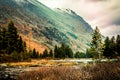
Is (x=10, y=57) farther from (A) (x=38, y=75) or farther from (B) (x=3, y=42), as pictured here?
Result: (A) (x=38, y=75)

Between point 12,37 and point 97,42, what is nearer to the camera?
point 12,37

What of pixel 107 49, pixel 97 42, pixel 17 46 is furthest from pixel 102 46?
pixel 17 46

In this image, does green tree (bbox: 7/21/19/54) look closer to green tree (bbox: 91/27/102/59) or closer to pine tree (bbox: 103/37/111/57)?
green tree (bbox: 91/27/102/59)

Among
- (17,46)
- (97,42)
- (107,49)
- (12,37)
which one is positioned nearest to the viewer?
(12,37)

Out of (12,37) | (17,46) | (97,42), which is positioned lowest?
(17,46)

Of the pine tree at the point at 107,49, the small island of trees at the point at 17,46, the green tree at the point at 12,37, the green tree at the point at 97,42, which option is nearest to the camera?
the small island of trees at the point at 17,46

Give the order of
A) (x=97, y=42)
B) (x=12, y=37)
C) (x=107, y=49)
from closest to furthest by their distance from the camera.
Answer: (x=12, y=37) < (x=97, y=42) < (x=107, y=49)

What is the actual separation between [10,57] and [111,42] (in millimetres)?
Answer: 65449

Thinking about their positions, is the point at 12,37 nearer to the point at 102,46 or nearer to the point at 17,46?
the point at 17,46

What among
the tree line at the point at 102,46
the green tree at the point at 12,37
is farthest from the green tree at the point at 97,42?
the green tree at the point at 12,37

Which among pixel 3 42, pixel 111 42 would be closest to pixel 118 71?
pixel 3 42

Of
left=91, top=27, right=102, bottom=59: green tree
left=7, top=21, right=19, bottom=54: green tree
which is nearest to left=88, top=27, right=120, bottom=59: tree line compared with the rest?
left=91, top=27, right=102, bottom=59: green tree

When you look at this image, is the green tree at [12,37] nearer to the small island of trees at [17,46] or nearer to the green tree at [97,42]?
the small island of trees at [17,46]

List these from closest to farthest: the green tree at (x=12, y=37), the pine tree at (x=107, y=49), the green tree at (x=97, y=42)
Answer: the green tree at (x=12, y=37) → the green tree at (x=97, y=42) → the pine tree at (x=107, y=49)
